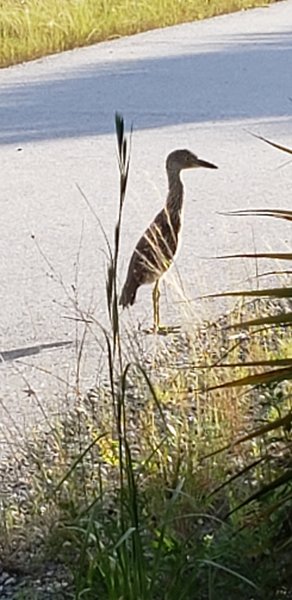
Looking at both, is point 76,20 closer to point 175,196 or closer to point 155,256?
point 175,196

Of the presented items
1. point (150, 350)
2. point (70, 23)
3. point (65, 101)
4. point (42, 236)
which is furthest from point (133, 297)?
point (70, 23)

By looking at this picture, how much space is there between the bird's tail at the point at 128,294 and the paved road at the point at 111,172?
0.36 feet

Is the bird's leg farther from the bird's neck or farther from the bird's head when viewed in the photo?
the bird's head

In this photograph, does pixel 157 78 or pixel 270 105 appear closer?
pixel 270 105

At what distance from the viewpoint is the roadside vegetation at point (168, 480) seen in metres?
3.18

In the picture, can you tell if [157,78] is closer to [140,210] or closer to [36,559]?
[140,210]

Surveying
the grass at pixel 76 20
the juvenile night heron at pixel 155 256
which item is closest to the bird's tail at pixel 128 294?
the juvenile night heron at pixel 155 256

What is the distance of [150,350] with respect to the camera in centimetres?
555

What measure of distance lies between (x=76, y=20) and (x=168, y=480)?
10.8 meters

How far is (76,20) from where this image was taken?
14.2 metres

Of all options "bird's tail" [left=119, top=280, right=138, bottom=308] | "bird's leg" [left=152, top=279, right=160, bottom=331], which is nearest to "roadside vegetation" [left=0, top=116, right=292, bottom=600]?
"bird's leg" [left=152, top=279, right=160, bottom=331]

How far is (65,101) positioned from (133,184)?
2676mm

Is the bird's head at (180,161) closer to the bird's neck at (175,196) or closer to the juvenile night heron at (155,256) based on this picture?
the bird's neck at (175,196)

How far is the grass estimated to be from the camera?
43.4ft
